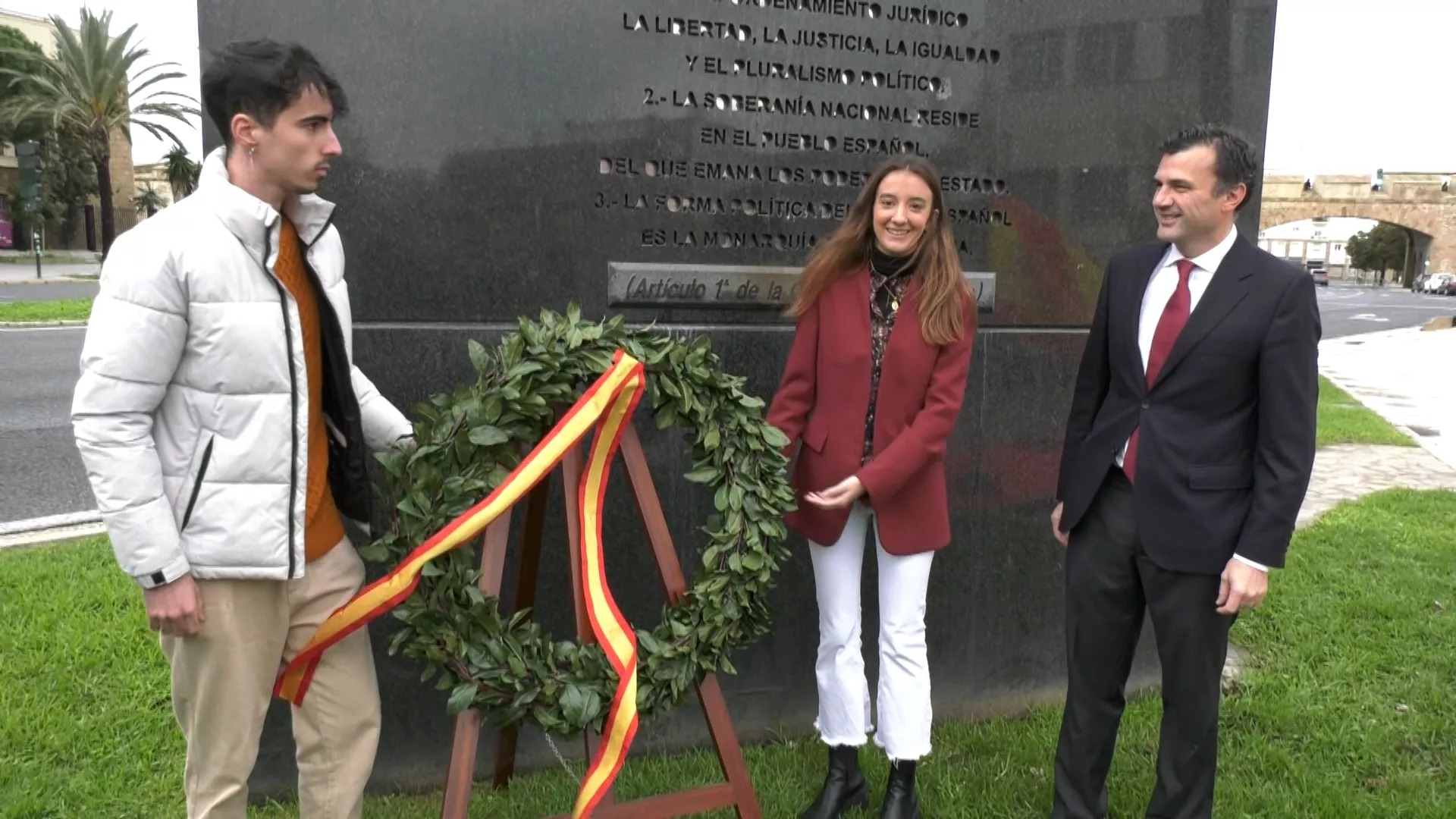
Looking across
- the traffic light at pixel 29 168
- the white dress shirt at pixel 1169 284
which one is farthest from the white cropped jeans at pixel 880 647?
the traffic light at pixel 29 168

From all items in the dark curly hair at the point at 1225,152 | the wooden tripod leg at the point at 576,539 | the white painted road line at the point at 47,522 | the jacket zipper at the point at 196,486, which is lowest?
the white painted road line at the point at 47,522

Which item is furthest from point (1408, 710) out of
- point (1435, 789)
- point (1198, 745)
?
point (1198, 745)

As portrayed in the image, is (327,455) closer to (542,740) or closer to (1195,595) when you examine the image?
(542,740)

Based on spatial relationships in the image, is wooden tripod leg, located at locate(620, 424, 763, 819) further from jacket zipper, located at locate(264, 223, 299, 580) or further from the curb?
the curb

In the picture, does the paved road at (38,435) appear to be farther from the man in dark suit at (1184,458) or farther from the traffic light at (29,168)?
the traffic light at (29,168)

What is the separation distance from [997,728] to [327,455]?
2.90 metres

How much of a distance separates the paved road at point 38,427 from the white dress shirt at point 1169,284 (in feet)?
21.2

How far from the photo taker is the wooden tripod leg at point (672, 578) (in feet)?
9.98

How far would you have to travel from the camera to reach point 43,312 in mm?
18094

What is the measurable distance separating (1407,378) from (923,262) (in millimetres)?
16891

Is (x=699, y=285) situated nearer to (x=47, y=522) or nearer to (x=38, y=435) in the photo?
(x=47, y=522)

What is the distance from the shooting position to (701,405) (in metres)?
3.01

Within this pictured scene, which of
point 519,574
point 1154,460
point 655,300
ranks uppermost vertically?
point 655,300

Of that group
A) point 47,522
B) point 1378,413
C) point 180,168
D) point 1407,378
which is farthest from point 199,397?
point 180,168
